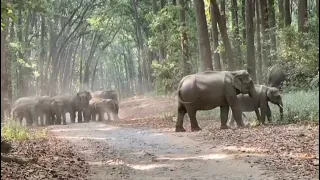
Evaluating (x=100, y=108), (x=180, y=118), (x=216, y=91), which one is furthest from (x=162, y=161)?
(x=100, y=108)

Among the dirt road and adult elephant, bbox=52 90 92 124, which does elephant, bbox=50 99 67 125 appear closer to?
adult elephant, bbox=52 90 92 124

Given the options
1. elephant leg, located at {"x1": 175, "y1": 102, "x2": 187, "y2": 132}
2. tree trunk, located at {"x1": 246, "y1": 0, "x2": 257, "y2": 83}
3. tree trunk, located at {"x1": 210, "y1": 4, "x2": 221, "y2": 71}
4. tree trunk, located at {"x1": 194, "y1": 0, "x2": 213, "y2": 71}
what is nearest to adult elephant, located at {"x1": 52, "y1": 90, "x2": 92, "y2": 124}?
tree trunk, located at {"x1": 210, "y1": 4, "x2": 221, "y2": 71}

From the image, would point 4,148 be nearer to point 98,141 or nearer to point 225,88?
point 98,141

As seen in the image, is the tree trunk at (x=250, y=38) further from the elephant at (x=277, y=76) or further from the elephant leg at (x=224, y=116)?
the elephant leg at (x=224, y=116)

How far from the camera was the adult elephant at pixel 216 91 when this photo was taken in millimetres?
17906

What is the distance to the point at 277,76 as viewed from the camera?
2512 centimetres

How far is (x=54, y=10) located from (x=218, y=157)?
36.7m

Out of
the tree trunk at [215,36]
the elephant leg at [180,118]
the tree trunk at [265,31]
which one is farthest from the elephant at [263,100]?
the tree trunk at [265,31]

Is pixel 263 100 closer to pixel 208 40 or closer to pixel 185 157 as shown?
pixel 208 40

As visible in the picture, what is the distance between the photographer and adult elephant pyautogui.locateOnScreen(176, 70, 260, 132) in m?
17.9

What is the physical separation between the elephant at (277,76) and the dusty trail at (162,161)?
10.3 m

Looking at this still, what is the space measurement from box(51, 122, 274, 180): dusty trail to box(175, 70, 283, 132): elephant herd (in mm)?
2567

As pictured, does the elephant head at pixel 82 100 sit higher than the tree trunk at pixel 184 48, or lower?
lower

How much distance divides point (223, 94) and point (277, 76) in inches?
317
